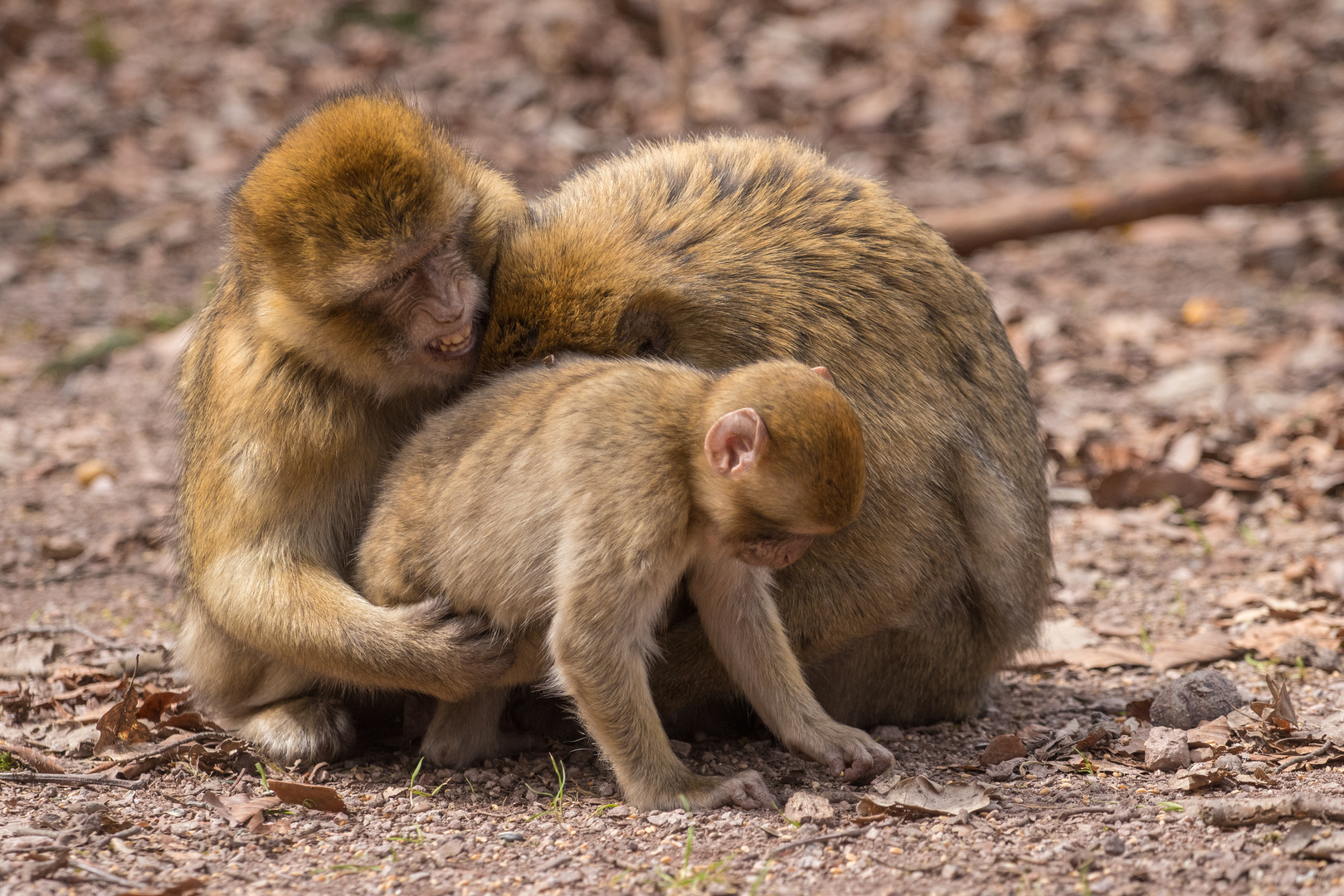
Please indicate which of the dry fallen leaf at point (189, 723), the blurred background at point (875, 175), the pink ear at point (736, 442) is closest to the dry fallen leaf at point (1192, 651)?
the blurred background at point (875, 175)

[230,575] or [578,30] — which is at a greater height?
[578,30]

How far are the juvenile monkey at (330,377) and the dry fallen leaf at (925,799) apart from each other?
3.92 feet

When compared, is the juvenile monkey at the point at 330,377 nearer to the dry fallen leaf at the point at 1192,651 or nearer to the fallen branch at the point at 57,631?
the fallen branch at the point at 57,631

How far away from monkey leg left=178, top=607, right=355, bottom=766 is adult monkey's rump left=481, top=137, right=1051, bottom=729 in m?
1.16

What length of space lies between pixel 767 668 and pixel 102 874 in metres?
1.94

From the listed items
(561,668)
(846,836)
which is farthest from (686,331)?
(846,836)

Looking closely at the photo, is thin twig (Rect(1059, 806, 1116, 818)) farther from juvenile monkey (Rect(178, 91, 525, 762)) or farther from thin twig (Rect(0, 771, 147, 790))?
thin twig (Rect(0, 771, 147, 790))

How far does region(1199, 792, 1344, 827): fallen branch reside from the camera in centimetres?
356

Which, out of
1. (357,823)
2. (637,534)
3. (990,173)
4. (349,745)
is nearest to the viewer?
(637,534)

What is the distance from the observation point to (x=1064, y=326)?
9.12m

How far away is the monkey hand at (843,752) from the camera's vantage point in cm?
414

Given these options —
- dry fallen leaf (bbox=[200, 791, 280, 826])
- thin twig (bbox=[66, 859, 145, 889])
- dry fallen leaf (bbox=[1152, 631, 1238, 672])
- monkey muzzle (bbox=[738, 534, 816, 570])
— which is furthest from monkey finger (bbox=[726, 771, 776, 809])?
dry fallen leaf (bbox=[1152, 631, 1238, 672])

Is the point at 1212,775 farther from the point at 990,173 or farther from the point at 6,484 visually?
the point at 990,173

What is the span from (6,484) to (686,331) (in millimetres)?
4941
